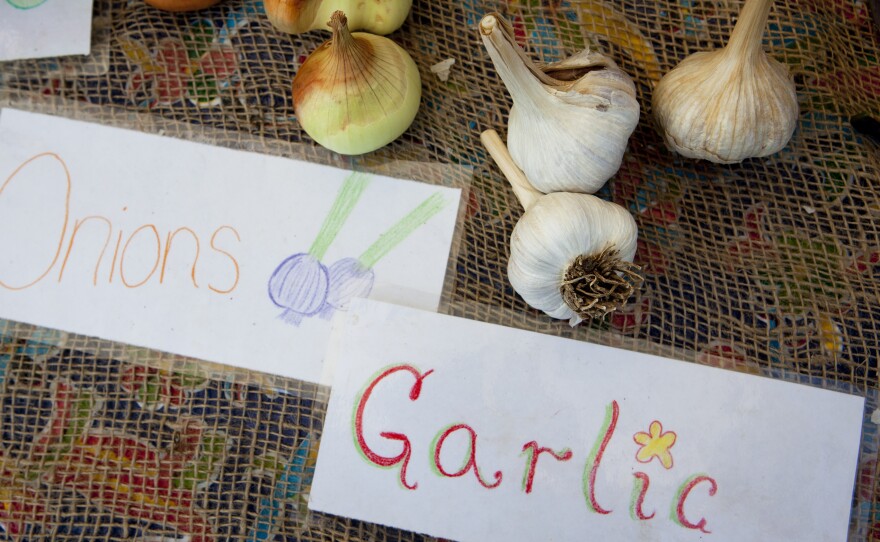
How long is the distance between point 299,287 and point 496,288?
0.16 m

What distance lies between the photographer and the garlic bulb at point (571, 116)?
479mm

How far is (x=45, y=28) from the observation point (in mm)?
599

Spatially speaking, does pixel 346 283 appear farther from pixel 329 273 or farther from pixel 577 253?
pixel 577 253

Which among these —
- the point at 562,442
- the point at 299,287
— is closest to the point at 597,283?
the point at 562,442

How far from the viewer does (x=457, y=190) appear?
57 centimetres

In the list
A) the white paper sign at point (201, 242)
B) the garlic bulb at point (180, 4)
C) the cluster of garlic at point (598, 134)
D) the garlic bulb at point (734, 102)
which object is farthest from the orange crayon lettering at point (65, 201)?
the garlic bulb at point (734, 102)

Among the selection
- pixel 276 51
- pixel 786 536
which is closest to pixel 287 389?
pixel 276 51

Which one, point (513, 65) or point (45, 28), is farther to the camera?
point (45, 28)

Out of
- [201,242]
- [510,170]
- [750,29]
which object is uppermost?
[750,29]

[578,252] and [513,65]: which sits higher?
[513,65]

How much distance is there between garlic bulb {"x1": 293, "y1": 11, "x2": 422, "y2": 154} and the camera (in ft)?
1.67

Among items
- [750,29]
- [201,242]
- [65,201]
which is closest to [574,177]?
[750,29]

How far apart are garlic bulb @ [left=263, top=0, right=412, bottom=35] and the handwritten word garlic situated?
0.66 ft

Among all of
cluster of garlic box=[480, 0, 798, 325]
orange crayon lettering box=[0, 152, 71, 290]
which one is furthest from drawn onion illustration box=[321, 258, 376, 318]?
orange crayon lettering box=[0, 152, 71, 290]
